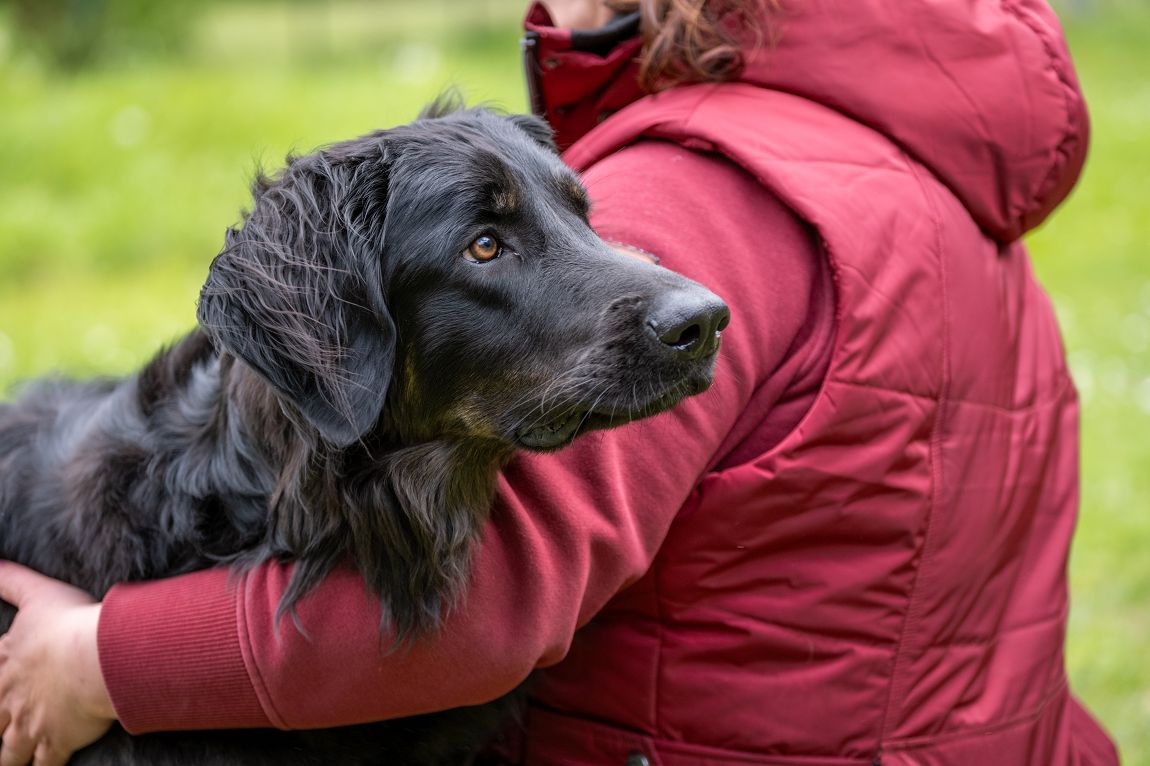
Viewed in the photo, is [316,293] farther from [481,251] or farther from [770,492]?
[770,492]

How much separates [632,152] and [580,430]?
0.56 m

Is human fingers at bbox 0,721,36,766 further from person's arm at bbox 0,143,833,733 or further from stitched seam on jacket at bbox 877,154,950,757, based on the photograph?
stitched seam on jacket at bbox 877,154,950,757

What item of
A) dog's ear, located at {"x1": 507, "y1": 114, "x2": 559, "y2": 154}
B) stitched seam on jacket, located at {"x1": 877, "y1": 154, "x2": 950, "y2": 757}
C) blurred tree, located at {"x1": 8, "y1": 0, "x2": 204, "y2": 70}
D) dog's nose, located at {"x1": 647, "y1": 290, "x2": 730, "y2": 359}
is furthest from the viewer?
blurred tree, located at {"x1": 8, "y1": 0, "x2": 204, "y2": 70}

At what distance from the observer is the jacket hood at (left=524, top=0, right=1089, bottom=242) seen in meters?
2.31

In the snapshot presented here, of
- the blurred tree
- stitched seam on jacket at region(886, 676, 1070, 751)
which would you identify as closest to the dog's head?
stitched seam on jacket at region(886, 676, 1070, 751)

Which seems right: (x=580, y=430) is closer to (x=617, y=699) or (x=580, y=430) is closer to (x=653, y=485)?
(x=653, y=485)

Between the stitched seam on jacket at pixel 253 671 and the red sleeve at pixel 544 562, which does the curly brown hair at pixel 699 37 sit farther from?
the stitched seam on jacket at pixel 253 671

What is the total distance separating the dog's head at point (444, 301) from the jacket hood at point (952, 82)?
519mm

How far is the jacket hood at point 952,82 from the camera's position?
2314mm

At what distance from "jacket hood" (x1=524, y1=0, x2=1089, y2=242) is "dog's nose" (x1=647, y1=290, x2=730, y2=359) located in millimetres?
614

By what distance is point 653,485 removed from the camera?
2096 mm

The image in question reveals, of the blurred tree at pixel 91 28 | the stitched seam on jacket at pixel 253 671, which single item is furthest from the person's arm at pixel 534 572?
the blurred tree at pixel 91 28

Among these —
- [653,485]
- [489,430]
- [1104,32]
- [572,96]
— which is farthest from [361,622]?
[1104,32]

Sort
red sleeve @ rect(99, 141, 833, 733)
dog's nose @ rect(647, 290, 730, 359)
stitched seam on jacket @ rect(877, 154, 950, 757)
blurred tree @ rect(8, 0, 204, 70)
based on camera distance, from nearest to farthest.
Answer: dog's nose @ rect(647, 290, 730, 359), red sleeve @ rect(99, 141, 833, 733), stitched seam on jacket @ rect(877, 154, 950, 757), blurred tree @ rect(8, 0, 204, 70)
